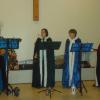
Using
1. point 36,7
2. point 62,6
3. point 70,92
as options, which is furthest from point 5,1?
point 70,92

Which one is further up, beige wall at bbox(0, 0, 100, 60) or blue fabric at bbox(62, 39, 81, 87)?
beige wall at bbox(0, 0, 100, 60)

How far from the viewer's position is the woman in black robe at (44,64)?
304 inches

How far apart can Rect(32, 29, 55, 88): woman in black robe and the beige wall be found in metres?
0.89

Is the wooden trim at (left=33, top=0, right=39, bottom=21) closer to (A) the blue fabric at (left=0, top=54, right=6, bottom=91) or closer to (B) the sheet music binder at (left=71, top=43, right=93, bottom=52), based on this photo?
(A) the blue fabric at (left=0, top=54, right=6, bottom=91)

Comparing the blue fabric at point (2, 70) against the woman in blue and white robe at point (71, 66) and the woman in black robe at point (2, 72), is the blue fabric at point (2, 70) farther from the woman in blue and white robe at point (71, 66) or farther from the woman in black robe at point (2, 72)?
the woman in blue and white robe at point (71, 66)

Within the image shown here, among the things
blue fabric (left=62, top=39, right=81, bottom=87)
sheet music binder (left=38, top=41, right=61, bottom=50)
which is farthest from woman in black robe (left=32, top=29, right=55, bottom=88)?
sheet music binder (left=38, top=41, right=61, bottom=50)

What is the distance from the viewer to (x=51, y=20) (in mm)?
8812

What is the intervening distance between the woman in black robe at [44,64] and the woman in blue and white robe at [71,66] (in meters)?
0.34

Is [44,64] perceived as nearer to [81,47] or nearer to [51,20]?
[81,47]

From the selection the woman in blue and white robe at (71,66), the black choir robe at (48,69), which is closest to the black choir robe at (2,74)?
the black choir robe at (48,69)

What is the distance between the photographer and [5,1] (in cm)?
848

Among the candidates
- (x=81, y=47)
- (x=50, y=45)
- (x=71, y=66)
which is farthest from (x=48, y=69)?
(x=81, y=47)

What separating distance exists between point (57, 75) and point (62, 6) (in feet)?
5.77

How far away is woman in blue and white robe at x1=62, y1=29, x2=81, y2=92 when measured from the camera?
7.28 metres
